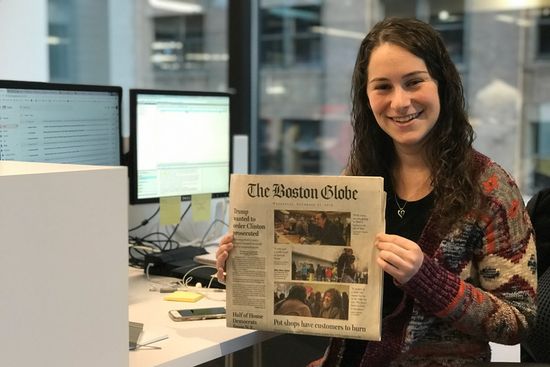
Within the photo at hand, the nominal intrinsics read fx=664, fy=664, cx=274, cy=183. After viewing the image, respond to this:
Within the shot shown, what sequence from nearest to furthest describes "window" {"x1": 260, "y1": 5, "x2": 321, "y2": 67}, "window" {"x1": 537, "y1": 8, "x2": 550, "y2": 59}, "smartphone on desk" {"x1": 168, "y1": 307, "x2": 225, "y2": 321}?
"smartphone on desk" {"x1": 168, "y1": 307, "x2": 225, "y2": 321}
"window" {"x1": 537, "y1": 8, "x2": 550, "y2": 59}
"window" {"x1": 260, "y1": 5, "x2": 321, "y2": 67}

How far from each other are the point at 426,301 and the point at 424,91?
0.41m

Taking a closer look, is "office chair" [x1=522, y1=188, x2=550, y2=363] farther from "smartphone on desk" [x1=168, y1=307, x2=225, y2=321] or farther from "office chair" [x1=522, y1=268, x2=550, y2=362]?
"smartphone on desk" [x1=168, y1=307, x2=225, y2=321]

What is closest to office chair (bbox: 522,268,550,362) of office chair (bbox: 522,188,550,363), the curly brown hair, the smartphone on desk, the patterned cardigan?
office chair (bbox: 522,188,550,363)

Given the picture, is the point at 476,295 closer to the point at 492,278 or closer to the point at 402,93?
the point at 492,278

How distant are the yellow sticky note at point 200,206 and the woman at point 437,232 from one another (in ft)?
2.30

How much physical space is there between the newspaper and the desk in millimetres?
66

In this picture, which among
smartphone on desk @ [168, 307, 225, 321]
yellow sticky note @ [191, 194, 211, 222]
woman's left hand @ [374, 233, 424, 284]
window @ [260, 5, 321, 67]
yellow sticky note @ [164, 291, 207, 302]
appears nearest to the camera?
woman's left hand @ [374, 233, 424, 284]

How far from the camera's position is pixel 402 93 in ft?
4.30

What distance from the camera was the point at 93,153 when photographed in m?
1.77

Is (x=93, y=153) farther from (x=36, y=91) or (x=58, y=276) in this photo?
(x=58, y=276)

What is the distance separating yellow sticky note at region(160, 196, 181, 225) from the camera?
1896 millimetres

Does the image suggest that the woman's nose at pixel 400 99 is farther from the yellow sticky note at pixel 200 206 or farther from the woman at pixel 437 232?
the yellow sticky note at pixel 200 206

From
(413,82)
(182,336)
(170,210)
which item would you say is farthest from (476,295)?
(170,210)

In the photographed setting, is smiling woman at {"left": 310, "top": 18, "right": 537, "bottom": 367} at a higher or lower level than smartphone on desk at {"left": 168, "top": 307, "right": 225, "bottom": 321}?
higher
